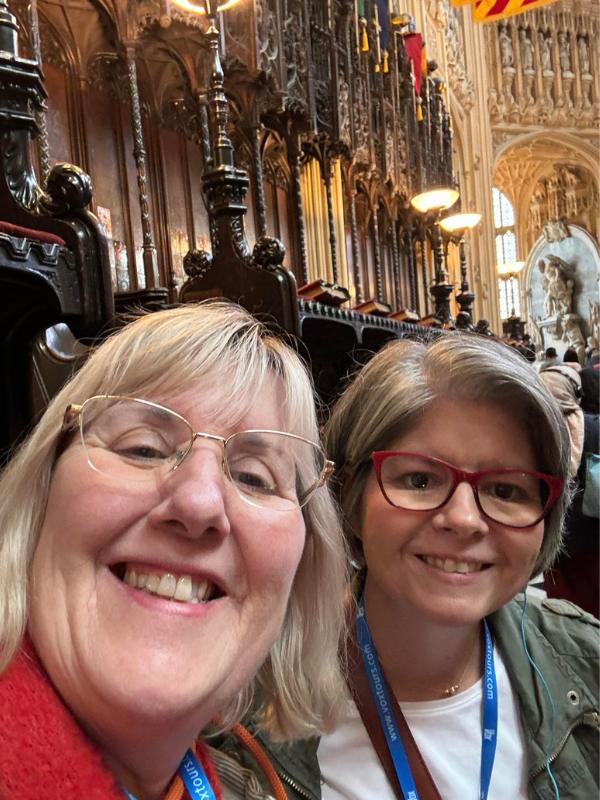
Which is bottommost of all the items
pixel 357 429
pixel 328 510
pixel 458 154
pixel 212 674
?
pixel 212 674

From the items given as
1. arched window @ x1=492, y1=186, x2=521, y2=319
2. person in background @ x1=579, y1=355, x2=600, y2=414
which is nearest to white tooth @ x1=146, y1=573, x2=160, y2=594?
person in background @ x1=579, y1=355, x2=600, y2=414

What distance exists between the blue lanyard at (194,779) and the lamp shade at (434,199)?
27.4 feet

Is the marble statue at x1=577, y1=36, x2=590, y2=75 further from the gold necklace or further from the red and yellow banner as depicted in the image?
the gold necklace

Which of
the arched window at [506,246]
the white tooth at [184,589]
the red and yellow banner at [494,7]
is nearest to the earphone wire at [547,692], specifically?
the white tooth at [184,589]

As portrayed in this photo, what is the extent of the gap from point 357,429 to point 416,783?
683 mm

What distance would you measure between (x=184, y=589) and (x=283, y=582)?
0.15 m

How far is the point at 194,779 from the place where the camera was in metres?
1.01

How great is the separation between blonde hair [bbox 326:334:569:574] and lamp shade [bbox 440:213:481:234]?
929cm

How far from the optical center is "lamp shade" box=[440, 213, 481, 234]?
33.6 feet

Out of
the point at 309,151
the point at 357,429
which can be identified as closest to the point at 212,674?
the point at 357,429

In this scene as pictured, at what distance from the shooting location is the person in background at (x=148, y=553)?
849mm

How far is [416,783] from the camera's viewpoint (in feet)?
4.31

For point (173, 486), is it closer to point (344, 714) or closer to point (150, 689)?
point (150, 689)

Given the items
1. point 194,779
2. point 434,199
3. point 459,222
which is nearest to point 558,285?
point 459,222
